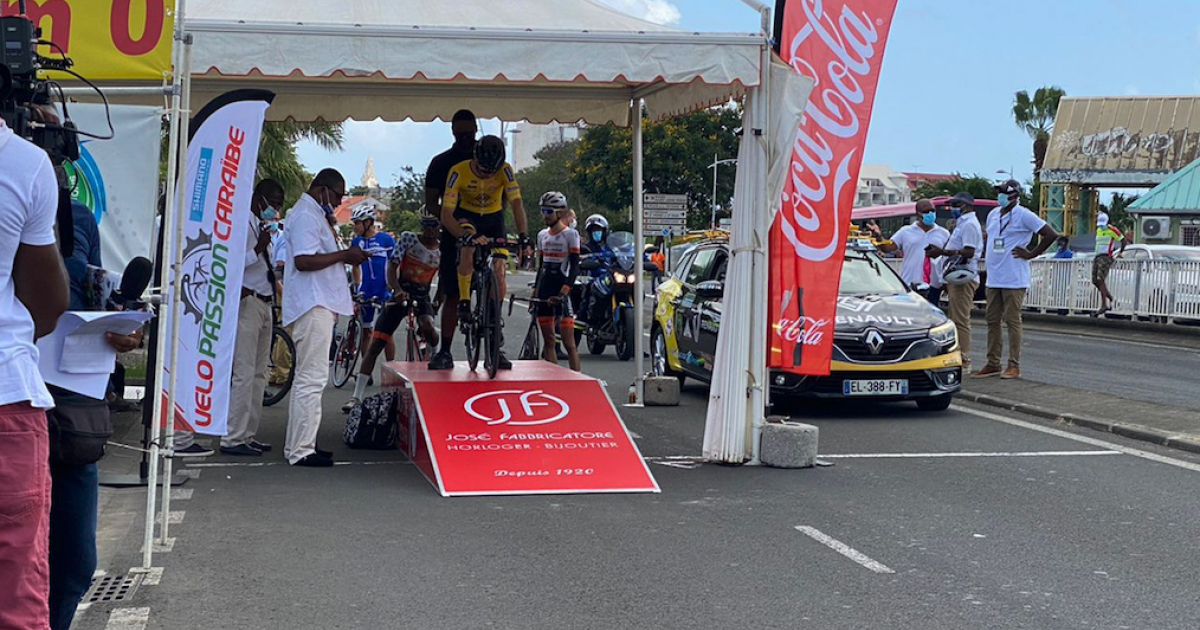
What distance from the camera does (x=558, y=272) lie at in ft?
45.7

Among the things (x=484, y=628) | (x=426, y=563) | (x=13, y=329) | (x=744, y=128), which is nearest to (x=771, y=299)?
(x=744, y=128)

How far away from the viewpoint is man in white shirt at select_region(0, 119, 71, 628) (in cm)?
340

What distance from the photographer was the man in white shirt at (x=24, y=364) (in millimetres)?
3404

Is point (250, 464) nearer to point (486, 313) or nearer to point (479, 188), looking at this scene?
point (486, 313)

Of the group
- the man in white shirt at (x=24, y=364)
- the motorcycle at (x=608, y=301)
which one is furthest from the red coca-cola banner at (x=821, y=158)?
the motorcycle at (x=608, y=301)

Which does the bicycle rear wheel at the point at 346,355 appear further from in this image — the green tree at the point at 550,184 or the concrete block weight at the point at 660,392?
the green tree at the point at 550,184

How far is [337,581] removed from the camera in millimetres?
6469

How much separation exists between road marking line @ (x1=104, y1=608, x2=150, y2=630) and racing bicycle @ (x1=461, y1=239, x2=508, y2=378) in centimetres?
478

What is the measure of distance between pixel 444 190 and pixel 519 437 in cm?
264

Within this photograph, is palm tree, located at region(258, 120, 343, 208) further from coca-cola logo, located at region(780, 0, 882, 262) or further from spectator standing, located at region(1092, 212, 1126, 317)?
coca-cola logo, located at region(780, 0, 882, 262)

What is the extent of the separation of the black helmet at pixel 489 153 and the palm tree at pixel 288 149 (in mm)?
18594

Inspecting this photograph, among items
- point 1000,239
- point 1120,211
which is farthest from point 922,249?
point 1120,211

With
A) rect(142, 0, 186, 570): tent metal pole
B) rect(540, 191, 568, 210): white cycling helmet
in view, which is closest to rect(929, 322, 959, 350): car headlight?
rect(540, 191, 568, 210): white cycling helmet

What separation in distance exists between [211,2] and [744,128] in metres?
3.80
